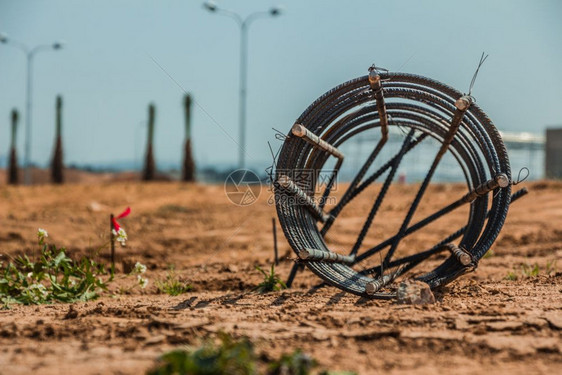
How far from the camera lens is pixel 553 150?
2906 centimetres

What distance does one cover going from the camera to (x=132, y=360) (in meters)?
3.60

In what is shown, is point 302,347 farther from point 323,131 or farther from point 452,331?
point 323,131

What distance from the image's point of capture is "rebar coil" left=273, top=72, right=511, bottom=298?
5730 millimetres

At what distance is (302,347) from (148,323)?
3.93 ft

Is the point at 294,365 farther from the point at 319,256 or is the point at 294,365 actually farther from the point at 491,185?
the point at 491,185

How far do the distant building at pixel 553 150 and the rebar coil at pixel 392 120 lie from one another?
79.7ft

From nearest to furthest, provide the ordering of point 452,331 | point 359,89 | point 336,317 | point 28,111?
point 452,331 < point 336,317 < point 359,89 < point 28,111

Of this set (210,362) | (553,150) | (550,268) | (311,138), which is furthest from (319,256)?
(553,150)

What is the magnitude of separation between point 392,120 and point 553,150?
977 inches

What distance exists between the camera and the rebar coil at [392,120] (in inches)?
226

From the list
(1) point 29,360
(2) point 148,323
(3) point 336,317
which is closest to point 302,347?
(3) point 336,317

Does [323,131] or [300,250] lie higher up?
[323,131]

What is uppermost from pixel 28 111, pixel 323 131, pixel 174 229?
pixel 28 111

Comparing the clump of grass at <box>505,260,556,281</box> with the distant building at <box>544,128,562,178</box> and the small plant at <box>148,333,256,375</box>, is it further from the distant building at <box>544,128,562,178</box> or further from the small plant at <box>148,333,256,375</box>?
the distant building at <box>544,128,562,178</box>
